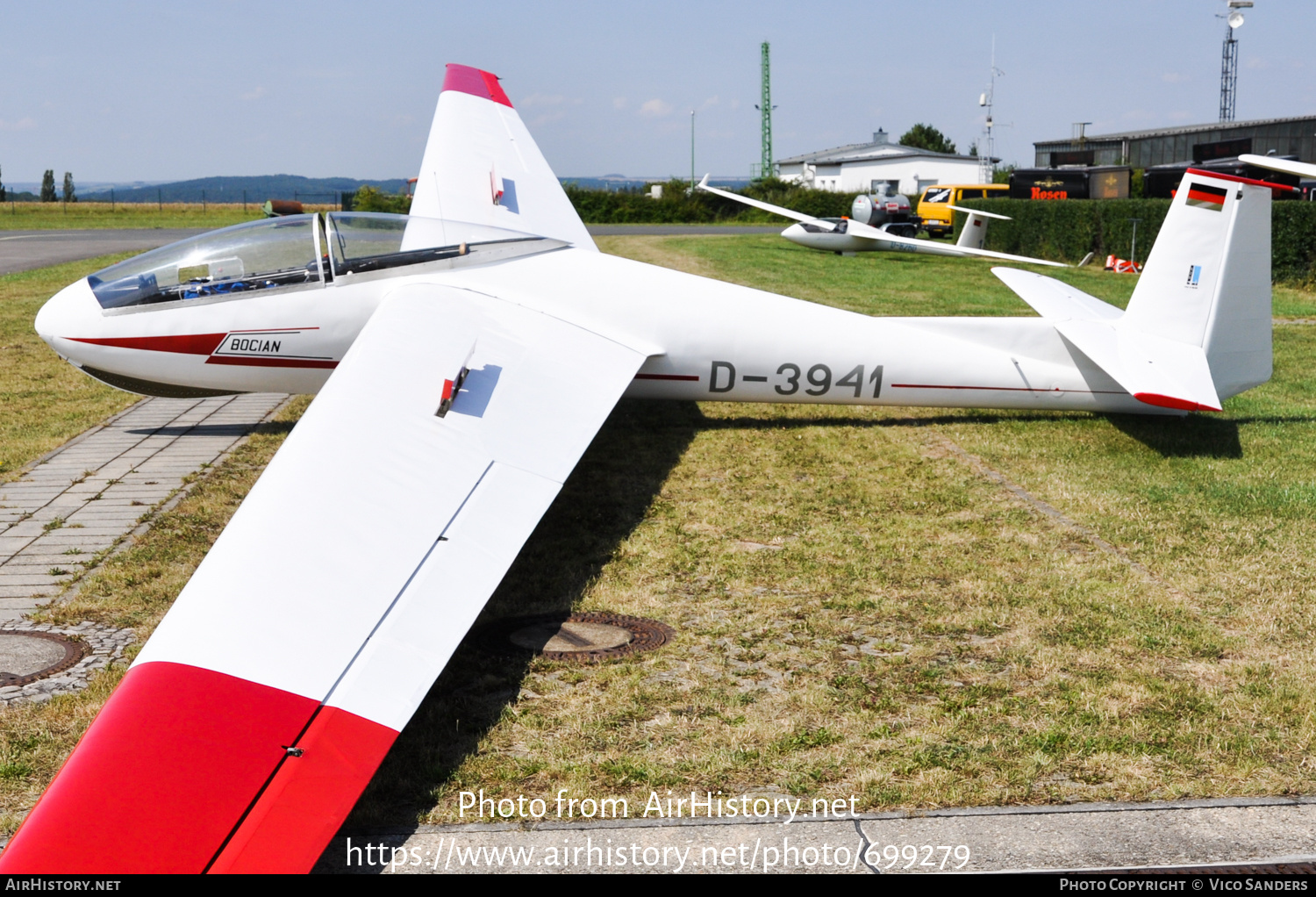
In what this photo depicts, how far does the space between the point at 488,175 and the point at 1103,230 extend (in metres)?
23.0

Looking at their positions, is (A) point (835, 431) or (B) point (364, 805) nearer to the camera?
(B) point (364, 805)

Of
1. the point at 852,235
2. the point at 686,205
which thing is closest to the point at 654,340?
the point at 852,235

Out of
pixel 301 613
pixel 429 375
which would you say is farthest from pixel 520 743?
pixel 429 375

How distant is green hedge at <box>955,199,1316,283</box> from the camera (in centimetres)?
2414

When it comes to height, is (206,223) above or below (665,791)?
above

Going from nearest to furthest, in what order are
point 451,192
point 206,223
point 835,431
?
point 835,431 → point 451,192 → point 206,223

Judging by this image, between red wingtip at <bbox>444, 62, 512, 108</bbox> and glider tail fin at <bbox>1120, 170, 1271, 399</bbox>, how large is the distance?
11.6 m

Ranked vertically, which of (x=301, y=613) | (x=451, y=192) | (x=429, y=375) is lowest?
(x=301, y=613)

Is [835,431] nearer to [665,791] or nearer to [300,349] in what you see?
[300,349]

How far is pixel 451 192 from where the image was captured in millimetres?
13664

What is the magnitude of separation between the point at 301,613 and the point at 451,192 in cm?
1001

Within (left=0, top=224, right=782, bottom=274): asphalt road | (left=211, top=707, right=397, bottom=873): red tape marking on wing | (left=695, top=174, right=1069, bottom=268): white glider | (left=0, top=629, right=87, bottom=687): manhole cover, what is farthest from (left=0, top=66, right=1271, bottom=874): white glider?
(left=695, top=174, right=1069, bottom=268): white glider

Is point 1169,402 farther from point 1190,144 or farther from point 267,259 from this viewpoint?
point 1190,144

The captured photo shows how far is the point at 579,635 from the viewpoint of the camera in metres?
6.22
